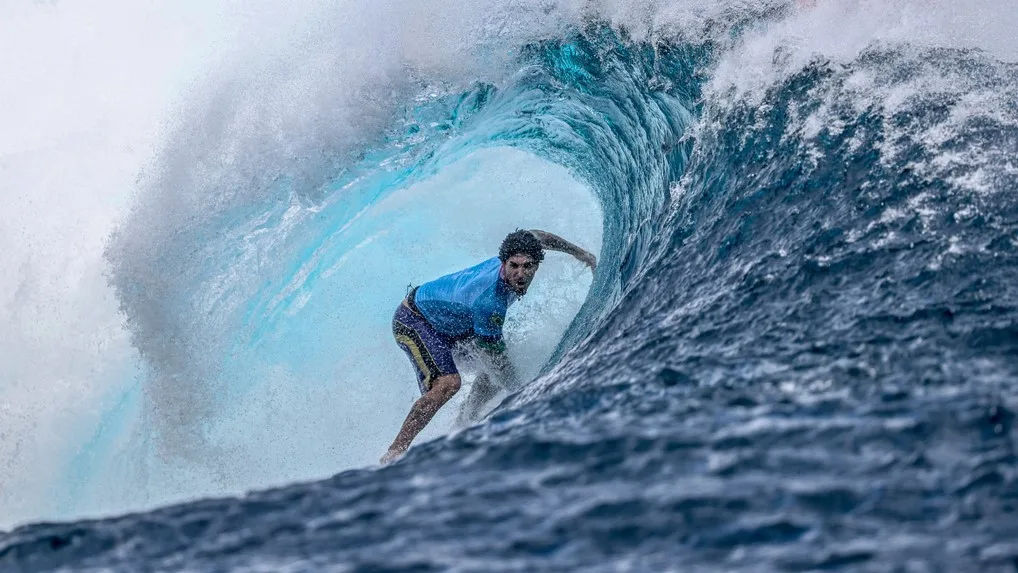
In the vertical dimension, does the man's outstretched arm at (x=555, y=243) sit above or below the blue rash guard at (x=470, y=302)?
above

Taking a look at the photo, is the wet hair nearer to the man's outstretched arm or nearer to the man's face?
the man's face

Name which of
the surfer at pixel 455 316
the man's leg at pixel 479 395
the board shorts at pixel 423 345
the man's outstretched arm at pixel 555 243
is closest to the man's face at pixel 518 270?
the surfer at pixel 455 316

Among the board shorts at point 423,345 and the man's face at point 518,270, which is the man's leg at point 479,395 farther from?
the man's face at point 518,270

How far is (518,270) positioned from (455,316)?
0.55m


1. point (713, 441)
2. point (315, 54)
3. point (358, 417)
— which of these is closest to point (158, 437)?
point (358, 417)

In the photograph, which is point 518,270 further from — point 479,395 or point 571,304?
point 571,304

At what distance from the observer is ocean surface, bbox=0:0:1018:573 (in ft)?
4.71

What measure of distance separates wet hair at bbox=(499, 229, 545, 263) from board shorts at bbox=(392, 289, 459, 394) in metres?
0.65

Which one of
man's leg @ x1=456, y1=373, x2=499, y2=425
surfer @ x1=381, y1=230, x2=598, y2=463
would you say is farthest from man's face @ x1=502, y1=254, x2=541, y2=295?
man's leg @ x1=456, y1=373, x2=499, y2=425

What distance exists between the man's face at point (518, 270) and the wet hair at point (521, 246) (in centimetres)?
2

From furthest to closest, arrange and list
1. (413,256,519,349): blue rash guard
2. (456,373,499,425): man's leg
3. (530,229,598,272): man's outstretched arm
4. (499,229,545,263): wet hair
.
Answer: (456,373,499,425): man's leg → (530,229,598,272): man's outstretched arm → (413,256,519,349): blue rash guard → (499,229,545,263): wet hair

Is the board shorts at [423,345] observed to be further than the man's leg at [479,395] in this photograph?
No

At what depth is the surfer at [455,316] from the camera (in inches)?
166

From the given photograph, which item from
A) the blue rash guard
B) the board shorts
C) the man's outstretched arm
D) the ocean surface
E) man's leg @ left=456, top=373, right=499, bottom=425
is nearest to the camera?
the ocean surface
